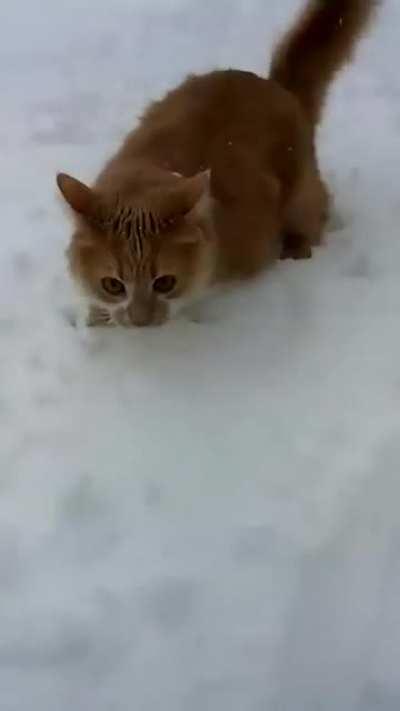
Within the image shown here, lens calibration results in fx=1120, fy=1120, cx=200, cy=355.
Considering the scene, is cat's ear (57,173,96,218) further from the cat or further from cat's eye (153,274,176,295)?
cat's eye (153,274,176,295)

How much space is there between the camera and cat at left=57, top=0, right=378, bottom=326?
85.4 inches

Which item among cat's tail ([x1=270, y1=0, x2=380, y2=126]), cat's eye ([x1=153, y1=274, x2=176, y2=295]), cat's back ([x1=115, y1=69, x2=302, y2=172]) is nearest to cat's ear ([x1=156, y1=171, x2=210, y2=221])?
cat's eye ([x1=153, y1=274, x2=176, y2=295])

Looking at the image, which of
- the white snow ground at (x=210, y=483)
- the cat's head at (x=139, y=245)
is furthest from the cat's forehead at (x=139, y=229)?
the white snow ground at (x=210, y=483)

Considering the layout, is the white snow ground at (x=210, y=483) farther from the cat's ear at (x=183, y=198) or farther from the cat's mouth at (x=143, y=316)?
the cat's ear at (x=183, y=198)

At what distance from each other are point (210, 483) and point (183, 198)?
1.85 feet

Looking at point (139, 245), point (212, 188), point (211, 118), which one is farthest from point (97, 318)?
point (211, 118)

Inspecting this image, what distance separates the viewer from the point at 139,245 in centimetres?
216

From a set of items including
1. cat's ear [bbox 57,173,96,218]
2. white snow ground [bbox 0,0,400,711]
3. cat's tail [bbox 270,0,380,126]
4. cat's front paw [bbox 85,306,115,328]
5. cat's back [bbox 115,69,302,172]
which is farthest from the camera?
cat's tail [bbox 270,0,380,126]

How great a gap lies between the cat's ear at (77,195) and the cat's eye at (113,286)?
5.3 inches

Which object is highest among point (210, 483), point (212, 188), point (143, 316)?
point (212, 188)

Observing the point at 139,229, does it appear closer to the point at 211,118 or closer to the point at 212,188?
the point at 212,188

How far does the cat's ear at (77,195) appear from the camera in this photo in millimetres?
2127

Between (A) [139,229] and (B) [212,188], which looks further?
(B) [212,188]

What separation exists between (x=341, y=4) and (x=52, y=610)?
1.61m
